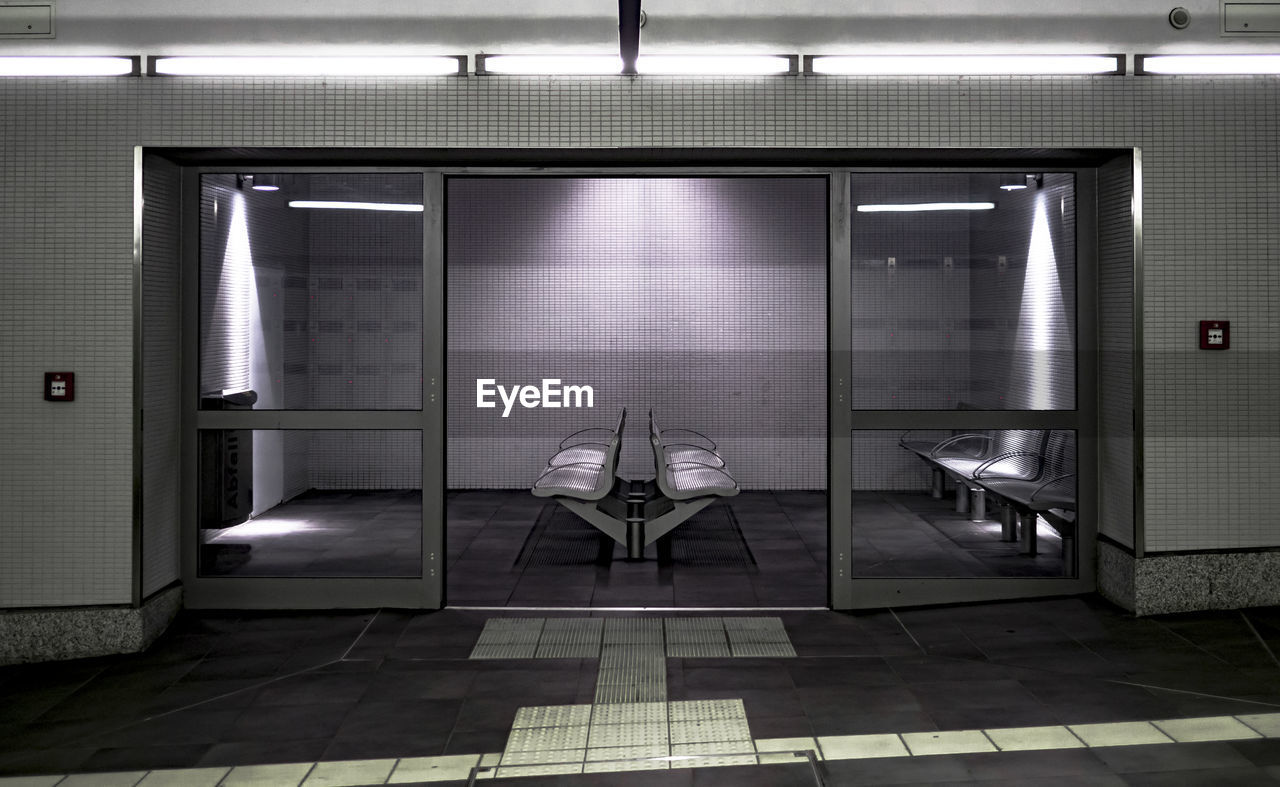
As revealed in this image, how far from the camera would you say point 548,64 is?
16.3ft

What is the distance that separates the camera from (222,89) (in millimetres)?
4965

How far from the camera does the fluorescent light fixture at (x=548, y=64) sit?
4.93 metres

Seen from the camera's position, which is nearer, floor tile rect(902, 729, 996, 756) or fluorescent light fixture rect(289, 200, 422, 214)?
A: floor tile rect(902, 729, 996, 756)

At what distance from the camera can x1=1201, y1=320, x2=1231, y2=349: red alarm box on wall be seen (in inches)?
201

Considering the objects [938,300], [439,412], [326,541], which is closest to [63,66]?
[439,412]

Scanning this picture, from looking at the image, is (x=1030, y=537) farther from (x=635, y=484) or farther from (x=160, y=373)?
(x=160, y=373)

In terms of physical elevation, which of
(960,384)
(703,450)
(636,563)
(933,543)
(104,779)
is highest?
(960,384)

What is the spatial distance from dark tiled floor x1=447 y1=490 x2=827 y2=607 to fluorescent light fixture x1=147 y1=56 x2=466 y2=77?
224cm

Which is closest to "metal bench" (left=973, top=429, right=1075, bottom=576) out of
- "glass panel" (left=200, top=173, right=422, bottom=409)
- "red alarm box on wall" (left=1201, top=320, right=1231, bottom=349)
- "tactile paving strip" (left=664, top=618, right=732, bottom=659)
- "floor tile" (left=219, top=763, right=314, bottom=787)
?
"red alarm box on wall" (left=1201, top=320, right=1231, bottom=349)

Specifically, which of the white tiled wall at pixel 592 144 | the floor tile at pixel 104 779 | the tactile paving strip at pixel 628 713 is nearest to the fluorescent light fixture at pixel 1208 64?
the white tiled wall at pixel 592 144

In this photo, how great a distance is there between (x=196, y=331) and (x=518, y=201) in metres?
1.85

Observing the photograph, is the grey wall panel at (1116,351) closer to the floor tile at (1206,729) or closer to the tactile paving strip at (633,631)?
the floor tile at (1206,729)

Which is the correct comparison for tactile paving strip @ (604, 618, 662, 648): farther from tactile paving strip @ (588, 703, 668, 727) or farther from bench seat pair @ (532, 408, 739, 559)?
bench seat pair @ (532, 408, 739, 559)

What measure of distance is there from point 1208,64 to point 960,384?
1.99 metres
